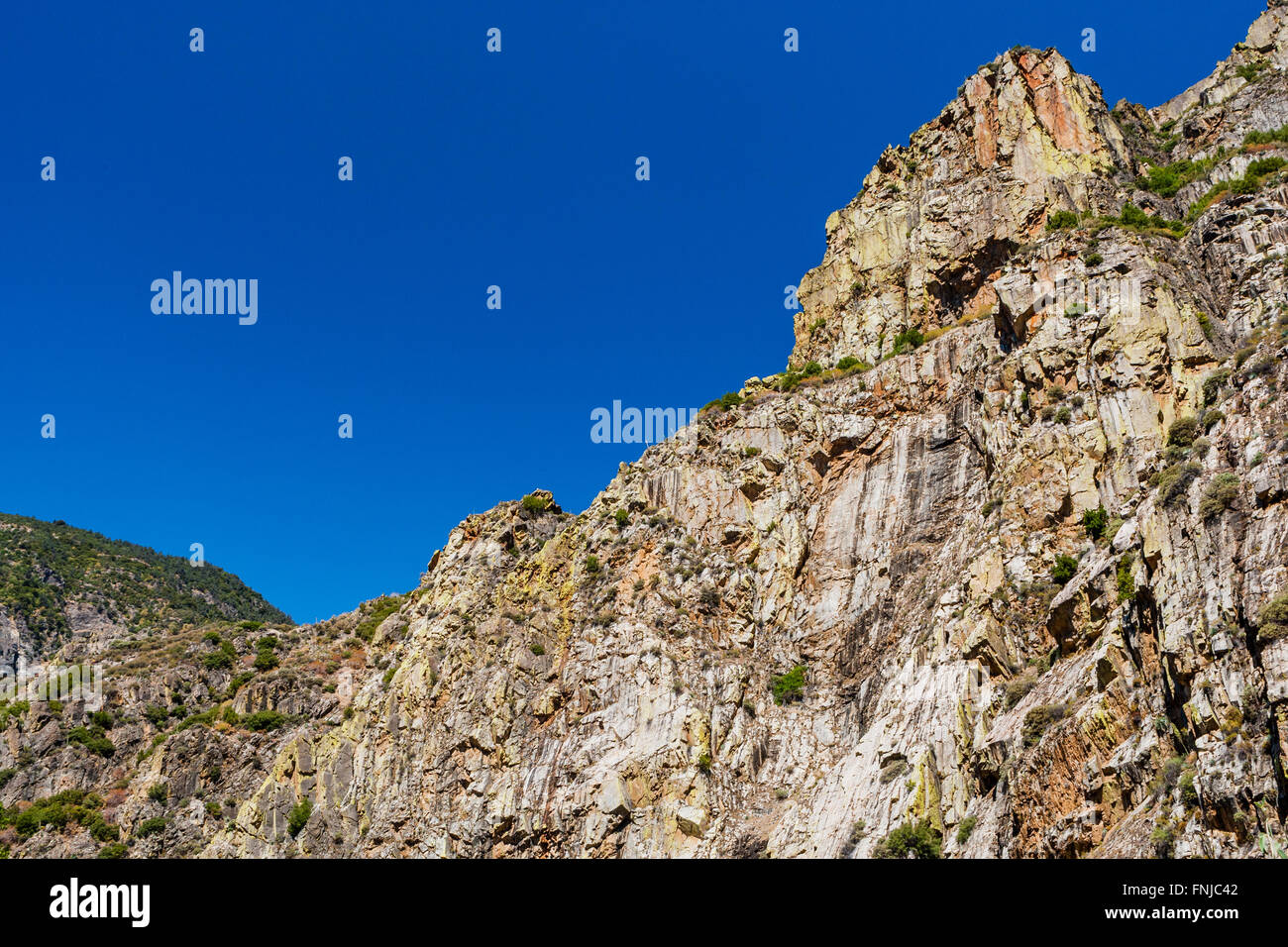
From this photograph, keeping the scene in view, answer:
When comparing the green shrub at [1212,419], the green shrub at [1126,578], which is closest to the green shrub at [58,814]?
the green shrub at [1126,578]

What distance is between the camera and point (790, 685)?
5266 centimetres

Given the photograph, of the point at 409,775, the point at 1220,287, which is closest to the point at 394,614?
the point at 409,775

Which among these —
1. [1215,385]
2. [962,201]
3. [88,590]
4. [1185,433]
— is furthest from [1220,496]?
[88,590]

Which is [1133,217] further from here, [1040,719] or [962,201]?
[1040,719]

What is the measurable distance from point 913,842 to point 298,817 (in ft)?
137

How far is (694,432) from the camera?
2596 inches

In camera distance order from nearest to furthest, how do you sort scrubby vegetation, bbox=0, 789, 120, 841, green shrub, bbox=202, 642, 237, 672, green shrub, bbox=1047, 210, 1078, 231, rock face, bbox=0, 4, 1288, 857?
1. rock face, bbox=0, 4, 1288, 857
2. green shrub, bbox=1047, 210, 1078, 231
3. scrubby vegetation, bbox=0, 789, 120, 841
4. green shrub, bbox=202, 642, 237, 672

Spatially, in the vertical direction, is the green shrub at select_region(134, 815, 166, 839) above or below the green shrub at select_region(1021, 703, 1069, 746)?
below

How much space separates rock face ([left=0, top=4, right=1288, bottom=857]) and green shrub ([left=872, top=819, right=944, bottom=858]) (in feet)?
1.17

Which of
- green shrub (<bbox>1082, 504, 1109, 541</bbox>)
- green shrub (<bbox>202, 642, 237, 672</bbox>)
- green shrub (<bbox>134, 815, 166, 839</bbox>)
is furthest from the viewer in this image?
green shrub (<bbox>202, 642, 237, 672</bbox>)

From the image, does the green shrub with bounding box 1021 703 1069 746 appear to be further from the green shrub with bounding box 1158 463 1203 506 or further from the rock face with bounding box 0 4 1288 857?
the green shrub with bounding box 1158 463 1203 506

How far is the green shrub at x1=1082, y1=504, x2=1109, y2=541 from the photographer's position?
41.9 meters

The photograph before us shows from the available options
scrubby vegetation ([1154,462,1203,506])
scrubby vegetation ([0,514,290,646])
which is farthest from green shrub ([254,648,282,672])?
scrubby vegetation ([1154,462,1203,506])

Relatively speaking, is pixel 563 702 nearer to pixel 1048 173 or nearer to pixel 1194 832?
pixel 1194 832
